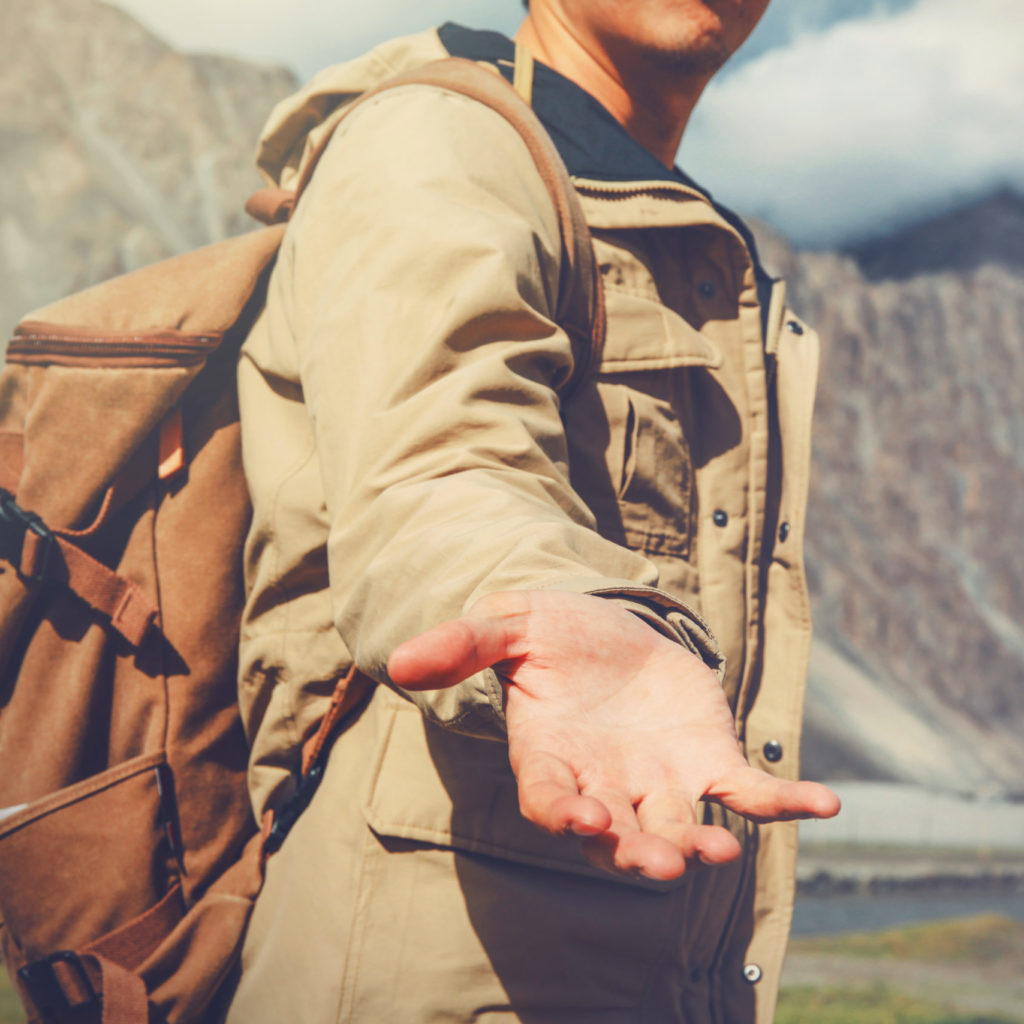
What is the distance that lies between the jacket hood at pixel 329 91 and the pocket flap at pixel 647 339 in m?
0.42

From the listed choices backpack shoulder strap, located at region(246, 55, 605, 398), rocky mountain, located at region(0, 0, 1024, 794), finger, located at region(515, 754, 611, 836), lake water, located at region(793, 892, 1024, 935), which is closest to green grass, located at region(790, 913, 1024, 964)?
lake water, located at region(793, 892, 1024, 935)

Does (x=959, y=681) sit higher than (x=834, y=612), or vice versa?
(x=834, y=612)

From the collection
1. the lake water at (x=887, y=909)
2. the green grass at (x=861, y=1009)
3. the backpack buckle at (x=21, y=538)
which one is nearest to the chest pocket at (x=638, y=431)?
the backpack buckle at (x=21, y=538)

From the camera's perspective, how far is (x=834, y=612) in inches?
444

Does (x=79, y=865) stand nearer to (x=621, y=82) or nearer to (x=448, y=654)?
(x=448, y=654)

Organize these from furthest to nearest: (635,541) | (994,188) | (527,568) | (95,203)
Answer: (994,188) → (95,203) → (635,541) → (527,568)

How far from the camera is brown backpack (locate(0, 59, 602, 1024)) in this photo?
3.35ft

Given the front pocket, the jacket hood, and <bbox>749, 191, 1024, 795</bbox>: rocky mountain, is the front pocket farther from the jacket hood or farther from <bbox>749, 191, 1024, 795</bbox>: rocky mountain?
<bbox>749, 191, 1024, 795</bbox>: rocky mountain

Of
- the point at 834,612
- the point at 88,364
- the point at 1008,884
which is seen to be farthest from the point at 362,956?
the point at 834,612

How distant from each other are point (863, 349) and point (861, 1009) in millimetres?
10769

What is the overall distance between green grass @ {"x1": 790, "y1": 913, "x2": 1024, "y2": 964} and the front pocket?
3962mm

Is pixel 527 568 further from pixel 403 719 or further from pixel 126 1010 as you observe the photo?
pixel 126 1010

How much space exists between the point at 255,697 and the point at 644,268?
0.64 meters

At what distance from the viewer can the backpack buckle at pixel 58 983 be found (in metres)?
1.02
